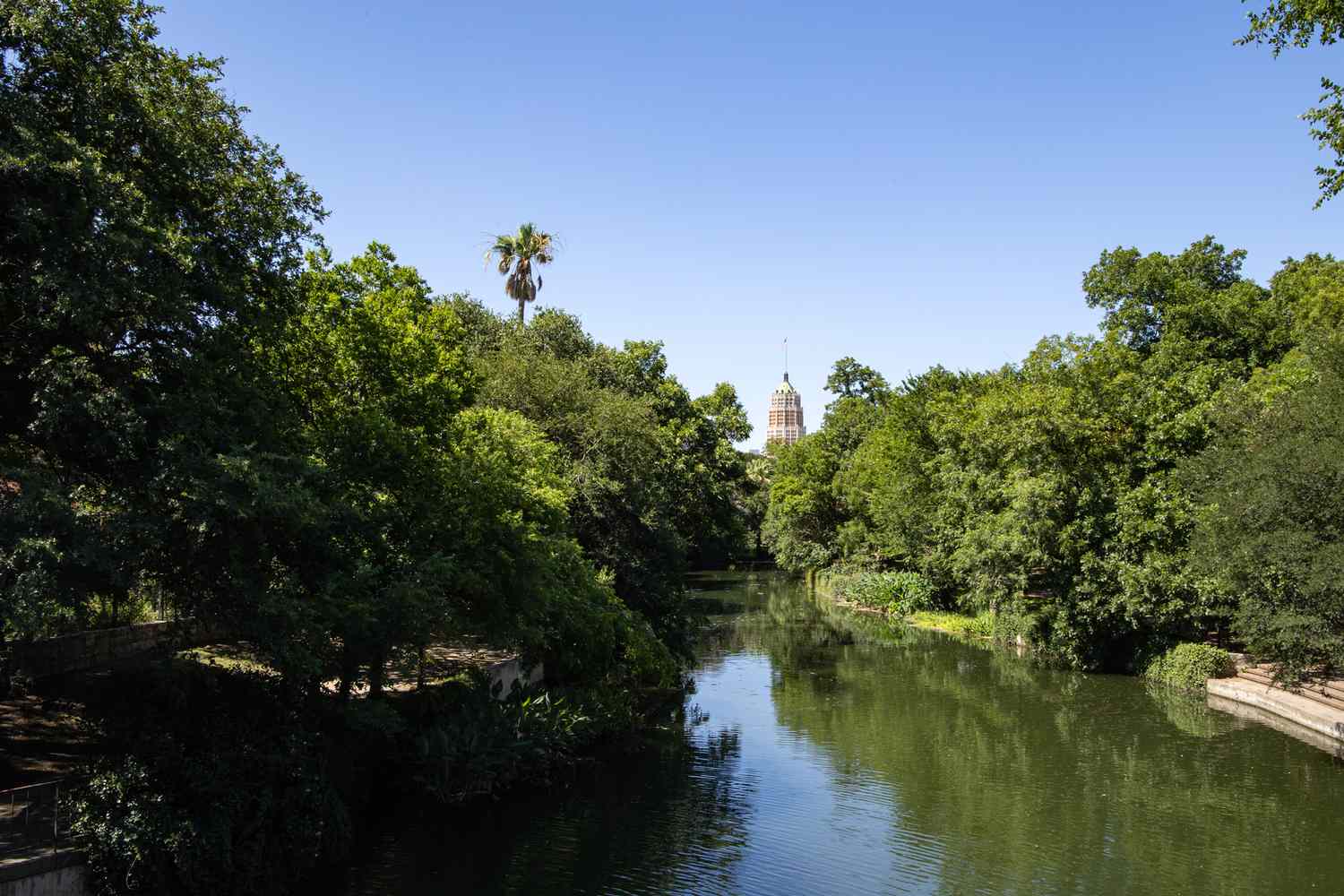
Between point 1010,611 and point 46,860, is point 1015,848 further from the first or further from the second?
point 1010,611

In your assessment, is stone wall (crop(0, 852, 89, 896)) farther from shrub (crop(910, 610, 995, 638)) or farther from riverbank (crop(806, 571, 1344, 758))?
shrub (crop(910, 610, 995, 638))

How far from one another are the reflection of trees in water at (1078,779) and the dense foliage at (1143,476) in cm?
313

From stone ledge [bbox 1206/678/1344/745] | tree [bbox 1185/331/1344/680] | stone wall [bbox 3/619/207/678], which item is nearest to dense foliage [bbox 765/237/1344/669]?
tree [bbox 1185/331/1344/680]

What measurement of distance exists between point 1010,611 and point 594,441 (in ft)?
59.2

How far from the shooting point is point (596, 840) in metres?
17.9

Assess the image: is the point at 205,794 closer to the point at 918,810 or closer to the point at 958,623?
the point at 918,810

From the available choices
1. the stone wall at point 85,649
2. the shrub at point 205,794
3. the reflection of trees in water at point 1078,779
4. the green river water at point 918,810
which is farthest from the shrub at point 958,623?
the stone wall at point 85,649

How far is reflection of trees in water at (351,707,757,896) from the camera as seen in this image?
51.9ft

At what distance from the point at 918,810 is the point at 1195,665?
16653 mm

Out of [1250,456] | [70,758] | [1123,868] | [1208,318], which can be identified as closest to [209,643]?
[70,758]

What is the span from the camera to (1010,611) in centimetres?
3806

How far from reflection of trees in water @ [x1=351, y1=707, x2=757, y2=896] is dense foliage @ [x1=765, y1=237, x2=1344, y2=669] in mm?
14966

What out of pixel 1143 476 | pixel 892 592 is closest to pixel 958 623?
pixel 892 592

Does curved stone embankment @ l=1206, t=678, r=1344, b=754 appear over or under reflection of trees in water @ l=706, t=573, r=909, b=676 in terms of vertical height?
under
